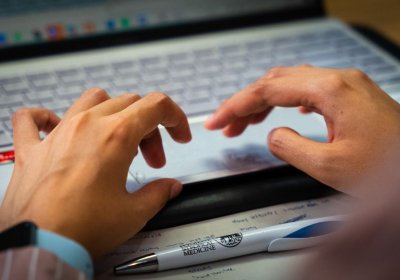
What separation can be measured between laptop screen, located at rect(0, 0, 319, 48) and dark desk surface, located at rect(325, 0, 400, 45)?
15cm

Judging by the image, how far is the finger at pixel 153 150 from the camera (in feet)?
1.78

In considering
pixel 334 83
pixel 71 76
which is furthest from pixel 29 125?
pixel 334 83

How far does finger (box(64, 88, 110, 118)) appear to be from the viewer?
21.0 inches

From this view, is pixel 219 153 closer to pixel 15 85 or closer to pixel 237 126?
pixel 237 126

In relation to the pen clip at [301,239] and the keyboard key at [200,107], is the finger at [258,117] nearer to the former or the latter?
the keyboard key at [200,107]

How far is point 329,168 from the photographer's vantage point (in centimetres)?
51

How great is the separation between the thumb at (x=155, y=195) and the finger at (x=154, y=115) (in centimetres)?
5

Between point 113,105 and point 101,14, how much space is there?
1.11 feet

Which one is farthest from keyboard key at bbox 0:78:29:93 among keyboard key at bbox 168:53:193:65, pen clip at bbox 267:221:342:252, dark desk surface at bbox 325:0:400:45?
dark desk surface at bbox 325:0:400:45

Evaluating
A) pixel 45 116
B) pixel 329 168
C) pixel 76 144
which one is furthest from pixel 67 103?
pixel 329 168

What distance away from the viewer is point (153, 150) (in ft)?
1.79

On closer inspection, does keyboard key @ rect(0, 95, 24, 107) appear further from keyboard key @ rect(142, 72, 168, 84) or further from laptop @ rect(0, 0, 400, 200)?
keyboard key @ rect(142, 72, 168, 84)

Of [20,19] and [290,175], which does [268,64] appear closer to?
[290,175]

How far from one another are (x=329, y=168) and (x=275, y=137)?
0.08m
